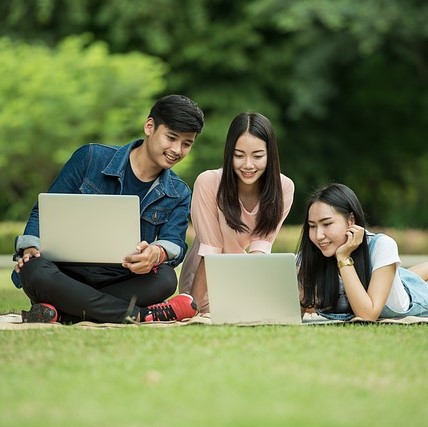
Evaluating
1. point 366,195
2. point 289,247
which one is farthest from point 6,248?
point 366,195

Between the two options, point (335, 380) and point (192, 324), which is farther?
point (192, 324)

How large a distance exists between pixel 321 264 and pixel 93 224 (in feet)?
4.08

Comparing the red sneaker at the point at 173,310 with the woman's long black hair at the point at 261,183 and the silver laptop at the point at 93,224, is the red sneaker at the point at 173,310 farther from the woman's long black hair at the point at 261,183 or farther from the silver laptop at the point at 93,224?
the woman's long black hair at the point at 261,183

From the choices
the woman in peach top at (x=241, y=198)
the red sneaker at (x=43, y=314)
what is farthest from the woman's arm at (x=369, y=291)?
the red sneaker at (x=43, y=314)

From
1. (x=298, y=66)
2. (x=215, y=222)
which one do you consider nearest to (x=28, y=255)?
(x=215, y=222)

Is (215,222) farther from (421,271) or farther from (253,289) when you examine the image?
(421,271)

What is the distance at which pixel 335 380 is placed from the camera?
412 centimetres

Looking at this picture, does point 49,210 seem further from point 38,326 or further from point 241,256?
point 241,256

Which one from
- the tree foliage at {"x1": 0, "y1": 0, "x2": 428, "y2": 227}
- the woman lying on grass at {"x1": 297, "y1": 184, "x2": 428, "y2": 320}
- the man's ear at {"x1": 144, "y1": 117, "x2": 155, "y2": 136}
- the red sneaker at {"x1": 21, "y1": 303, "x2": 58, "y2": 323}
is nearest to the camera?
the woman lying on grass at {"x1": 297, "y1": 184, "x2": 428, "y2": 320}

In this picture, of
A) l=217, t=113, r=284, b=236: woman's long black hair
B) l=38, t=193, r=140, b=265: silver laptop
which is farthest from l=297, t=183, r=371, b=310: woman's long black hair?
l=38, t=193, r=140, b=265: silver laptop

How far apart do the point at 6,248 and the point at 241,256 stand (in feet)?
33.9

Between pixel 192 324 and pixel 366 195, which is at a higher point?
pixel 366 195

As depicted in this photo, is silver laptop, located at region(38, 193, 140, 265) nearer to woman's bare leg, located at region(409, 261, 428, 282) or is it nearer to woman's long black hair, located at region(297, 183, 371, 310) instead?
woman's long black hair, located at region(297, 183, 371, 310)

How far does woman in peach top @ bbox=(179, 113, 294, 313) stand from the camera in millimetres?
6328
